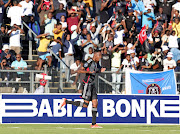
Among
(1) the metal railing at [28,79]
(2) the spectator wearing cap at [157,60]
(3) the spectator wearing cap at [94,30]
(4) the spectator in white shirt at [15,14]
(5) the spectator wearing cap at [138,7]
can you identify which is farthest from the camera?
(5) the spectator wearing cap at [138,7]

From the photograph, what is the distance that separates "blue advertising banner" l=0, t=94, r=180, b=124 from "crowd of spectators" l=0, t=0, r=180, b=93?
226cm

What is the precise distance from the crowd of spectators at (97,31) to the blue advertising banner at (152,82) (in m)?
1.25

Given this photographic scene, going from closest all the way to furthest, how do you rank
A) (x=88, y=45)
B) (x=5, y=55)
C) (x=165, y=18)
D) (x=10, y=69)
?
(x=10, y=69) → (x=5, y=55) → (x=88, y=45) → (x=165, y=18)

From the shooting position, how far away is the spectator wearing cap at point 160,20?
22953 mm

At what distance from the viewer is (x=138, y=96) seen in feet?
55.9

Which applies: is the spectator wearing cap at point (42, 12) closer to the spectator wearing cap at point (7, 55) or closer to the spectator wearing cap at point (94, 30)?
the spectator wearing cap at point (94, 30)

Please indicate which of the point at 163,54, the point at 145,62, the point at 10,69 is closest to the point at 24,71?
the point at 10,69

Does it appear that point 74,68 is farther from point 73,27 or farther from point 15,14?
point 15,14

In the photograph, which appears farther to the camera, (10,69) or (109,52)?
(109,52)

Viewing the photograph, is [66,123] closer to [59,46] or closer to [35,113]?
[35,113]

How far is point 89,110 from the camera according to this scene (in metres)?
17.0

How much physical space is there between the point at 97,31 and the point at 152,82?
4.79m

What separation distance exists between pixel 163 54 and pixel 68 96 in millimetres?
6025

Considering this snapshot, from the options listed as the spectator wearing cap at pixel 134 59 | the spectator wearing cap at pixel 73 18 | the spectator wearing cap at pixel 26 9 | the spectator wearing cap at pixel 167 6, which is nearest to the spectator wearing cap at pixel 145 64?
the spectator wearing cap at pixel 134 59
